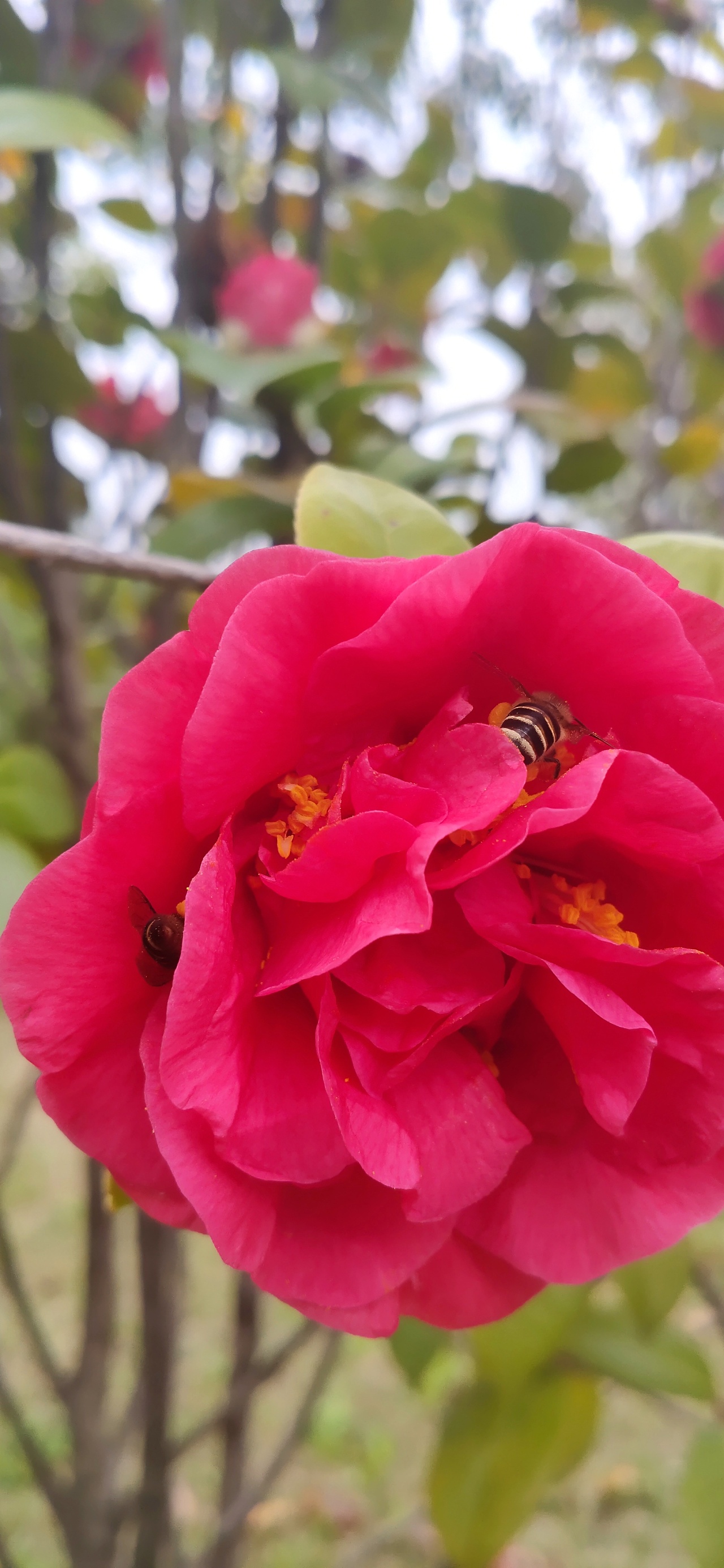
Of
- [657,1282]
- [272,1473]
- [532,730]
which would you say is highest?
[532,730]

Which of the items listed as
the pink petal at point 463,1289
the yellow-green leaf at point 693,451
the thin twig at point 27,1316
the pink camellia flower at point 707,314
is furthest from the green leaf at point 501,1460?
the pink camellia flower at point 707,314

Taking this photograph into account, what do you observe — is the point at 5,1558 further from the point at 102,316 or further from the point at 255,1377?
the point at 102,316

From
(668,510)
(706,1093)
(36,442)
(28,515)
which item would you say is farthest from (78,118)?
(668,510)

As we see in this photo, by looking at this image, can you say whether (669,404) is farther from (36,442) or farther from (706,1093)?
(706,1093)

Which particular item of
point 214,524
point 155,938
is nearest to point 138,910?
point 155,938

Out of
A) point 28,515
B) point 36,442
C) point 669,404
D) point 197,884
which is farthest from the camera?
point 669,404

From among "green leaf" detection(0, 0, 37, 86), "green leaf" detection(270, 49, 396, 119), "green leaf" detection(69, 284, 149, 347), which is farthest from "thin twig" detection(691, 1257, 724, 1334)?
"green leaf" detection(0, 0, 37, 86)
